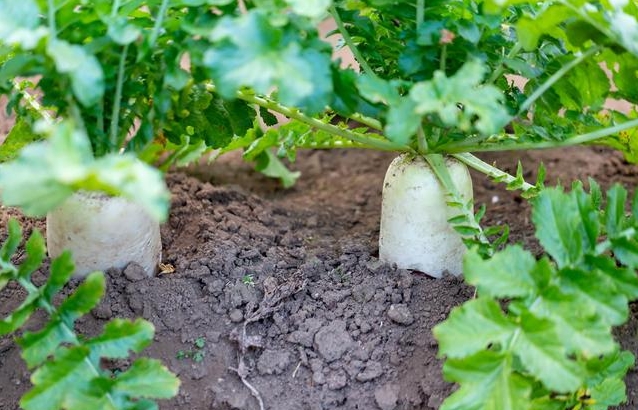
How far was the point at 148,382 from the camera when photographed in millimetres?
1312

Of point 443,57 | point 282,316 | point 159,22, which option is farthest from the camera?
point 282,316

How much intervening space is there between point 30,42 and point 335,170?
1.67 metres

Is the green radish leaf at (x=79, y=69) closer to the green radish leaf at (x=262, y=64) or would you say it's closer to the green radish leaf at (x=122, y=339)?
the green radish leaf at (x=262, y=64)

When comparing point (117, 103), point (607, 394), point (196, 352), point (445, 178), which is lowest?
point (196, 352)

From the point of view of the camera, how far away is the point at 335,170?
A: 282cm

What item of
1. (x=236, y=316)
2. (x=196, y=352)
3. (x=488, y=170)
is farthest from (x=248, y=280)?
(x=488, y=170)

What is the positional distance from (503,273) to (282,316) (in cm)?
58

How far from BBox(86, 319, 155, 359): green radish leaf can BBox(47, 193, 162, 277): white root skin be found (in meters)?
0.35

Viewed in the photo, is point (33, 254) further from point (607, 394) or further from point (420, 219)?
point (607, 394)

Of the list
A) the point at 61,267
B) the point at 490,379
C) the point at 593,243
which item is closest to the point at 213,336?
the point at 61,267

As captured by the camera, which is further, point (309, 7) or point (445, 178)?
point (445, 178)

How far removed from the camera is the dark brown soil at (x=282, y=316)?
1569 millimetres

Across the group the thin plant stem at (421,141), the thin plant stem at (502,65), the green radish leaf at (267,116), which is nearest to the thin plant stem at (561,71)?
the thin plant stem at (502,65)

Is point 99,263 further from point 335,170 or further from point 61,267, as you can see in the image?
point 335,170
